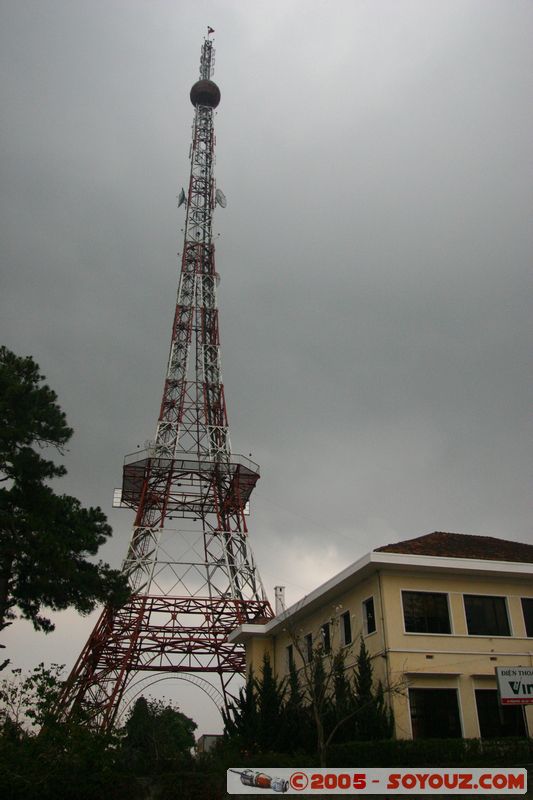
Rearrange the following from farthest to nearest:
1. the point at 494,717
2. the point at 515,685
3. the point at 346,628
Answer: the point at 346,628 → the point at 494,717 → the point at 515,685

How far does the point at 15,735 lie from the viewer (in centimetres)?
1755

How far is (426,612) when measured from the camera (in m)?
23.0

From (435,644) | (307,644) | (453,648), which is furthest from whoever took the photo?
(307,644)

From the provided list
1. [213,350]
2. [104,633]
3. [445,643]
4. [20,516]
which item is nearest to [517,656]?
[445,643]

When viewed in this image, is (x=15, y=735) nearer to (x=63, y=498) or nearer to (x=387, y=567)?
(x=63, y=498)

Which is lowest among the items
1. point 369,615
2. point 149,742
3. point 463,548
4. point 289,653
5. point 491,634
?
point 149,742

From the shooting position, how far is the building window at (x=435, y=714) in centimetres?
2122

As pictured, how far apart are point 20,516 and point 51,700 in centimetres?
546

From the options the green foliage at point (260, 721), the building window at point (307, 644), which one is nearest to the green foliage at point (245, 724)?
the green foliage at point (260, 721)

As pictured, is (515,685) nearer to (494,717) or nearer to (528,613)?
(494,717)

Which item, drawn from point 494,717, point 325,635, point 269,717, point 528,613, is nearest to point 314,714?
point 269,717

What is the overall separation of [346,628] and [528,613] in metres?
6.23

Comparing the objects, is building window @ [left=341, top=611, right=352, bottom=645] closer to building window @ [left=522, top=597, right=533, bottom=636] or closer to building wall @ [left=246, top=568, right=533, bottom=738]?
building wall @ [left=246, top=568, right=533, bottom=738]

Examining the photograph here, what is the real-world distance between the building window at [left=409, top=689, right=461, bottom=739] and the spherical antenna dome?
48.9 meters
